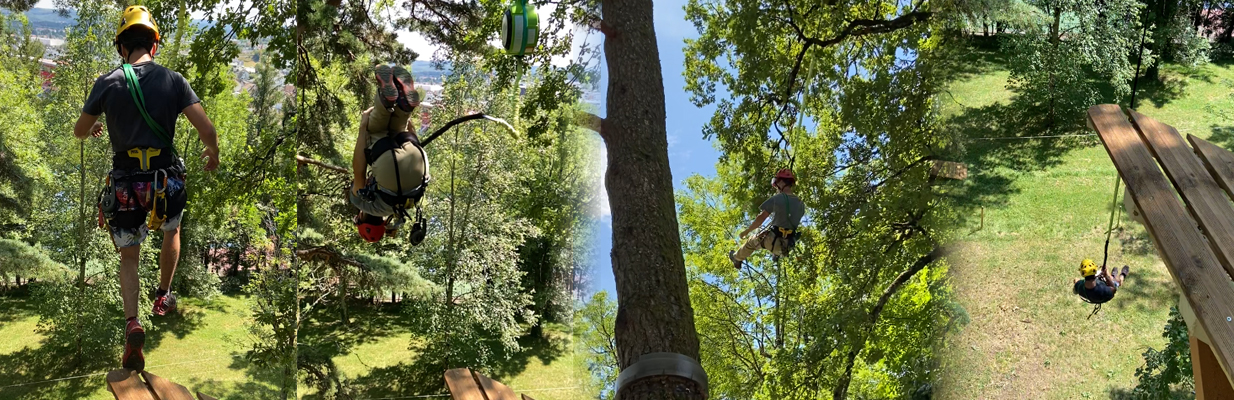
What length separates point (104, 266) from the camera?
3.66 metres

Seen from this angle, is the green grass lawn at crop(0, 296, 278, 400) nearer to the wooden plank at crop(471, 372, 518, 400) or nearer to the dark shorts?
the dark shorts

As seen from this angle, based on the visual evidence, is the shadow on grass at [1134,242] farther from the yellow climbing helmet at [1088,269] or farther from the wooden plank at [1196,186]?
the wooden plank at [1196,186]

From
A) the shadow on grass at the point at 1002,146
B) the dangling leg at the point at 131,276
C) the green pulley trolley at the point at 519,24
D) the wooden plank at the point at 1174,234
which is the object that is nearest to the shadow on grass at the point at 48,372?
the dangling leg at the point at 131,276

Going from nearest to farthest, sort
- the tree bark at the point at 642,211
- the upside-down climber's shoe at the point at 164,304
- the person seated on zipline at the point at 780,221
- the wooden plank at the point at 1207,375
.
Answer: the wooden plank at the point at 1207,375 → the tree bark at the point at 642,211 → the upside-down climber's shoe at the point at 164,304 → the person seated on zipline at the point at 780,221

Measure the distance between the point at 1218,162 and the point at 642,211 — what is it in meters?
1.69

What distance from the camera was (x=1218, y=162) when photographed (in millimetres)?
2459

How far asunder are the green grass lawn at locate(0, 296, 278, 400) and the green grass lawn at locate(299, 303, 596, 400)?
602 millimetres

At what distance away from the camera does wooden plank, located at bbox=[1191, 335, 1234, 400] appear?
2.51 m

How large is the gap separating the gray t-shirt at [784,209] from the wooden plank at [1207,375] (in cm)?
193

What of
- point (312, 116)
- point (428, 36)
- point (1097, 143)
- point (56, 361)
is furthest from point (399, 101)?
point (1097, 143)

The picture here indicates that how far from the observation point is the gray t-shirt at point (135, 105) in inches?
115

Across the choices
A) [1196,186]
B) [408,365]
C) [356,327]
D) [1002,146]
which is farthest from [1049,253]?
[356,327]

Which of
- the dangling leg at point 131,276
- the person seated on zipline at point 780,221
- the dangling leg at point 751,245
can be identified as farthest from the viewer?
the dangling leg at point 751,245

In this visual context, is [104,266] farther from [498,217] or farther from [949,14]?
[949,14]
